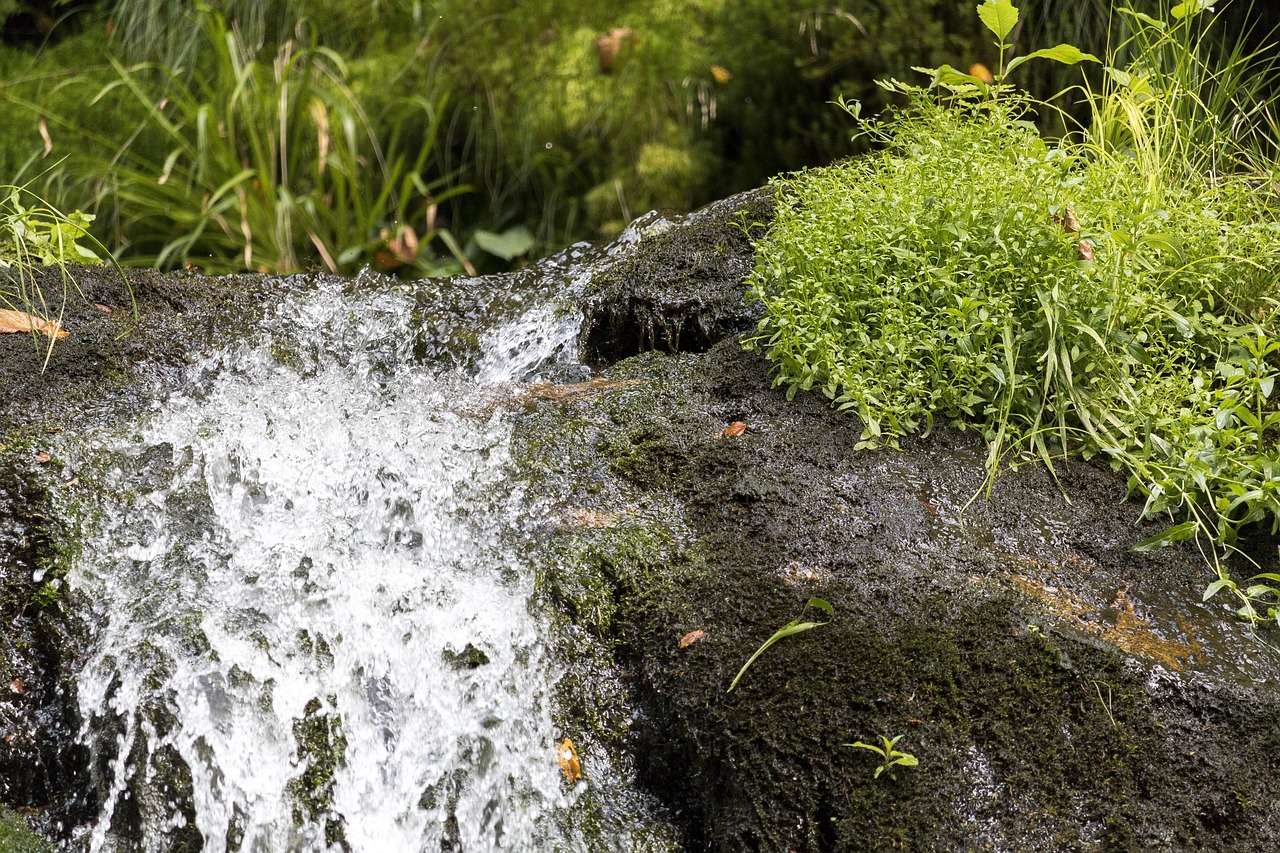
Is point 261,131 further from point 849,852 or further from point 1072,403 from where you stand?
point 849,852

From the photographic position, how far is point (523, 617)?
2.08 meters

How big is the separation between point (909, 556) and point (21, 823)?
1791 millimetres

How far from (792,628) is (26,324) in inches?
90.4

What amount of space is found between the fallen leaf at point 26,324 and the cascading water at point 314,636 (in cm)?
42

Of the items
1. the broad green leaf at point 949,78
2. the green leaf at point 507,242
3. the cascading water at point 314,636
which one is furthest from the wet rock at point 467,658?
the green leaf at point 507,242

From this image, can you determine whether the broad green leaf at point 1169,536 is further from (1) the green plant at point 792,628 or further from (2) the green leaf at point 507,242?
(2) the green leaf at point 507,242

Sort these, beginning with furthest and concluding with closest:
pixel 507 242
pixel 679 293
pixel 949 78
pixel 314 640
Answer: pixel 507 242, pixel 679 293, pixel 949 78, pixel 314 640

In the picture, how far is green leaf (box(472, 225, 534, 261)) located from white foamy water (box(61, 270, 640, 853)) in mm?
2793

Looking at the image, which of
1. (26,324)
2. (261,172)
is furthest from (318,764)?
(261,172)

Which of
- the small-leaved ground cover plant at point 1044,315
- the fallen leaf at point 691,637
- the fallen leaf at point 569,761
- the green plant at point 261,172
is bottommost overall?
the green plant at point 261,172

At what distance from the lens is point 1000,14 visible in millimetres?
2504

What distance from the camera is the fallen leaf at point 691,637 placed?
196cm

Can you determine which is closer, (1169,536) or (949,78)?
(1169,536)

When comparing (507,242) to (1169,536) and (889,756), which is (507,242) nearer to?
(1169,536)
